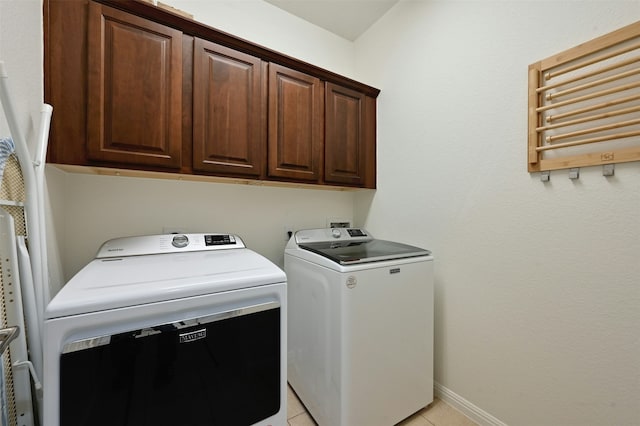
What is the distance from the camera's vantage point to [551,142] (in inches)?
47.3

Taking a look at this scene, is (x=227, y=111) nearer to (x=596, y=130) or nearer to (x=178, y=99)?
(x=178, y=99)

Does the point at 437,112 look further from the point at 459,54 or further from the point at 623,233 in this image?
the point at 623,233

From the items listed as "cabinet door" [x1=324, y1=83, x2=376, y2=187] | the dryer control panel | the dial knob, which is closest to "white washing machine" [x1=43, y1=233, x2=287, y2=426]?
the dryer control panel

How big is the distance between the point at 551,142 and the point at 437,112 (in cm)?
67

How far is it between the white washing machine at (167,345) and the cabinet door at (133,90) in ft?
1.88

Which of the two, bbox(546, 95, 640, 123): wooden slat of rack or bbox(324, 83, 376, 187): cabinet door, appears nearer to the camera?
bbox(546, 95, 640, 123): wooden slat of rack

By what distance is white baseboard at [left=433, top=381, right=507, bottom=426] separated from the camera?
4.59 ft

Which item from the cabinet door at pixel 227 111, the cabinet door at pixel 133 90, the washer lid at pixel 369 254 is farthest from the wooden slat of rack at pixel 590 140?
the cabinet door at pixel 133 90

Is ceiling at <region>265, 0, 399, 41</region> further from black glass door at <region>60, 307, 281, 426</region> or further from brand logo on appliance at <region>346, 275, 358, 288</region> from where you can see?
black glass door at <region>60, 307, 281, 426</region>

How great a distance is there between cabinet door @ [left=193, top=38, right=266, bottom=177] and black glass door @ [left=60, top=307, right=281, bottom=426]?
2.98ft

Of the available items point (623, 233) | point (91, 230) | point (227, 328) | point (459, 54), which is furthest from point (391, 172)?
point (91, 230)

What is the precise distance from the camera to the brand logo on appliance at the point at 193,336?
86 centimetres

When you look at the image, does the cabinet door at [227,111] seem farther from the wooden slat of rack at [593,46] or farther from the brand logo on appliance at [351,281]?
the wooden slat of rack at [593,46]

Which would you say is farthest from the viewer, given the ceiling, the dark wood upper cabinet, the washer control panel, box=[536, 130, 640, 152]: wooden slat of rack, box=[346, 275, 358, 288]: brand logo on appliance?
the ceiling
